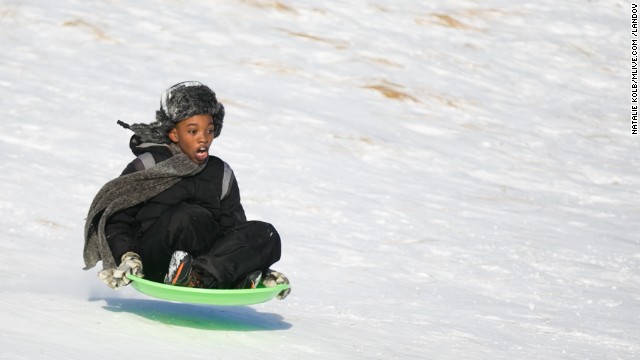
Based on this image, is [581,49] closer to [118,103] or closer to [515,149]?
[515,149]

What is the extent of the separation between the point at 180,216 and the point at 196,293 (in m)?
0.46

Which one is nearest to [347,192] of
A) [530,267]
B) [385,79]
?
[530,267]

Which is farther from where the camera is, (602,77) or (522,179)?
(602,77)

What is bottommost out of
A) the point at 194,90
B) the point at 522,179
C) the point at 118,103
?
the point at 522,179

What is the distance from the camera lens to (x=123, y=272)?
5.03m

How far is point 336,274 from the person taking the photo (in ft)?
25.6

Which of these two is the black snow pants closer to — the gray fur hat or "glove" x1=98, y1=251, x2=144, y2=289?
"glove" x1=98, y1=251, x2=144, y2=289

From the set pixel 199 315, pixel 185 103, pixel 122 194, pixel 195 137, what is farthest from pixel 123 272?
pixel 185 103

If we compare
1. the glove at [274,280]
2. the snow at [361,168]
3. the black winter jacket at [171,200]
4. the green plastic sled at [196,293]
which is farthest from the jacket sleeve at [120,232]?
the glove at [274,280]

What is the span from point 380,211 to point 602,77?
8.23 metres

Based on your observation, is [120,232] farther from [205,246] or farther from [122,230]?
[205,246]

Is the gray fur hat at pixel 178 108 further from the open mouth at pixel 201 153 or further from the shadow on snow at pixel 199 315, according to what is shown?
the shadow on snow at pixel 199 315

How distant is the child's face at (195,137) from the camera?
212 inches

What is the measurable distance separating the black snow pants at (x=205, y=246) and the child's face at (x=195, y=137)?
274mm
